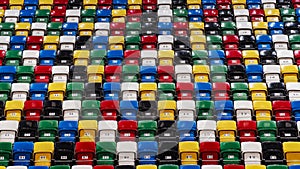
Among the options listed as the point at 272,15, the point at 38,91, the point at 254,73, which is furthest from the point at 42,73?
the point at 272,15

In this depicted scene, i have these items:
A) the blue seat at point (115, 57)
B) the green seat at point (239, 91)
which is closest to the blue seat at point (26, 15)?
the blue seat at point (115, 57)

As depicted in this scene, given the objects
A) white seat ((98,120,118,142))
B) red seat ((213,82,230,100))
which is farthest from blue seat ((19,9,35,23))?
red seat ((213,82,230,100))

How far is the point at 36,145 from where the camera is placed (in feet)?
32.9

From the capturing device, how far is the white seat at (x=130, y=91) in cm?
1132

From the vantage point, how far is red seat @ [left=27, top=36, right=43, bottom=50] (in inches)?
508

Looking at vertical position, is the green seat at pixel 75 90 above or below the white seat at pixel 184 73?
below

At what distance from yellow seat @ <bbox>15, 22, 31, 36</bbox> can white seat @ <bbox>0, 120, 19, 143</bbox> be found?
11.0 feet

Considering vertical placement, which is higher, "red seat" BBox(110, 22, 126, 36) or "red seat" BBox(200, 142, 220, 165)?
"red seat" BBox(110, 22, 126, 36)

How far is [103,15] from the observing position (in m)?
13.9

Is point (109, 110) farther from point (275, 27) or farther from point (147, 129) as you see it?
point (275, 27)

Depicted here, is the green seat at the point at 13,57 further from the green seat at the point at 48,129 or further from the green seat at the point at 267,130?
the green seat at the point at 267,130

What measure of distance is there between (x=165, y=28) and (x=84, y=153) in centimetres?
437

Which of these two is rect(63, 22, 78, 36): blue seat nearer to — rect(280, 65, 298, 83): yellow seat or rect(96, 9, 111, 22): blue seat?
rect(96, 9, 111, 22): blue seat

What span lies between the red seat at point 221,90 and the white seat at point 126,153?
7.04ft
